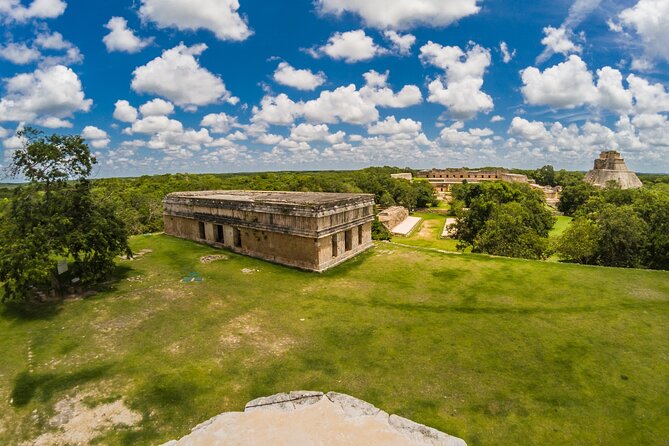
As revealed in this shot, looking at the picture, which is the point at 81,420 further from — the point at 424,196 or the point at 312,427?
the point at 424,196

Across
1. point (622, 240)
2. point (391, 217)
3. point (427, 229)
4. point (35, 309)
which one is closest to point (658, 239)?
point (622, 240)

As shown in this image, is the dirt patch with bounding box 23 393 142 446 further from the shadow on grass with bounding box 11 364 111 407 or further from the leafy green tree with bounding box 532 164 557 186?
the leafy green tree with bounding box 532 164 557 186

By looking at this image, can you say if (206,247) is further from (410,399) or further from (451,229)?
(451,229)

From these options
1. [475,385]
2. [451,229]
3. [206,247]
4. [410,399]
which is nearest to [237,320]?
[410,399]

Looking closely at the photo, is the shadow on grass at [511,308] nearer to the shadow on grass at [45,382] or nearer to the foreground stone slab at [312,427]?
the foreground stone slab at [312,427]

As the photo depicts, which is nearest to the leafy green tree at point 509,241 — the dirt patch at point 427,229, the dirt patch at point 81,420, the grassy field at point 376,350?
the grassy field at point 376,350

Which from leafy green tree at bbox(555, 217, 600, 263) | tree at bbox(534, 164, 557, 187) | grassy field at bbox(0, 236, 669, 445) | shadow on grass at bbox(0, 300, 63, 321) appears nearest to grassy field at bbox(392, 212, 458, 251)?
leafy green tree at bbox(555, 217, 600, 263)

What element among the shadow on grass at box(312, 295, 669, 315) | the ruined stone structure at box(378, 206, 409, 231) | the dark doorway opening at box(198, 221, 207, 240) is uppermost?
the dark doorway opening at box(198, 221, 207, 240)
